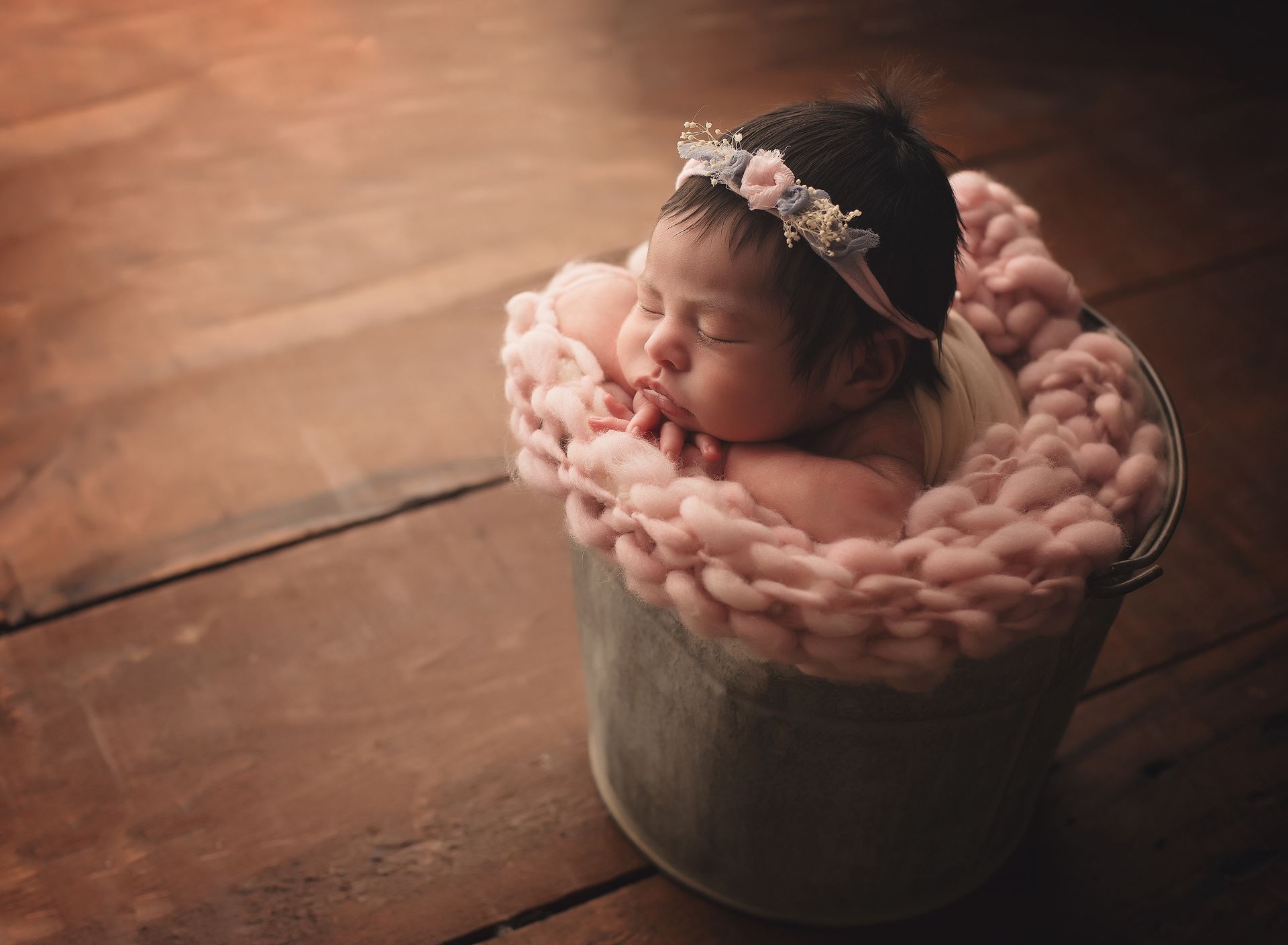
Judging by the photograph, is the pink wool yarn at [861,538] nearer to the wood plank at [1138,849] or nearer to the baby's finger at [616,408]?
the baby's finger at [616,408]

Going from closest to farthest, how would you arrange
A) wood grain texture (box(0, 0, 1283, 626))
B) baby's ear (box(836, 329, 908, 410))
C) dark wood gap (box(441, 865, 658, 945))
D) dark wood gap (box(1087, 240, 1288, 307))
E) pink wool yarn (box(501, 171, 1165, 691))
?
pink wool yarn (box(501, 171, 1165, 691))
baby's ear (box(836, 329, 908, 410))
dark wood gap (box(441, 865, 658, 945))
wood grain texture (box(0, 0, 1283, 626))
dark wood gap (box(1087, 240, 1288, 307))

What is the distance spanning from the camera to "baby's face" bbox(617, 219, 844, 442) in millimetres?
624

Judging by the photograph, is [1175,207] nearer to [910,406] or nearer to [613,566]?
[910,406]

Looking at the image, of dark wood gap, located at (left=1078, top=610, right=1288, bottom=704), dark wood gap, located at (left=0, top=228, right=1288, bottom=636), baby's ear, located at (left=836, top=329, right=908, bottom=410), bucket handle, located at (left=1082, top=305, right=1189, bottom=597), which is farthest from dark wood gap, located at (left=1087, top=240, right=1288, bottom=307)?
baby's ear, located at (left=836, top=329, right=908, bottom=410)

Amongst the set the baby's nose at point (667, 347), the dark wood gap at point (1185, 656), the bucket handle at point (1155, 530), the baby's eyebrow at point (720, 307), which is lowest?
the dark wood gap at point (1185, 656)

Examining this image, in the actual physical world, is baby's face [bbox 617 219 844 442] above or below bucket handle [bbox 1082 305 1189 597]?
above

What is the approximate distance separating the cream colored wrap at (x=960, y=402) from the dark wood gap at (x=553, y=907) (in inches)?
13.7

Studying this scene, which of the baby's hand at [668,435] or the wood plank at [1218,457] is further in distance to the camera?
the wood plank at [1218,457]

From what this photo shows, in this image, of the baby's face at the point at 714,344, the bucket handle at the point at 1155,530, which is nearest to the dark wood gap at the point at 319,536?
the baby's face at the point at 714,344

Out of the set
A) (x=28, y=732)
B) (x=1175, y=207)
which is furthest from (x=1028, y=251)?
(x=28, y=732)

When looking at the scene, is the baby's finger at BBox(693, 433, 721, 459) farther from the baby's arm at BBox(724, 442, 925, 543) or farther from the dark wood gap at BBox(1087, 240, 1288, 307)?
the dark wood gap at BBox(1087, 240, 1288, 307)

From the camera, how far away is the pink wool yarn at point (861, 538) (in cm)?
54

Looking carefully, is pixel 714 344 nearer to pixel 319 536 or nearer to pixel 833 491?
pixel 833 491

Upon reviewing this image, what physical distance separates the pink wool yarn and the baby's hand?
17 millimetres
